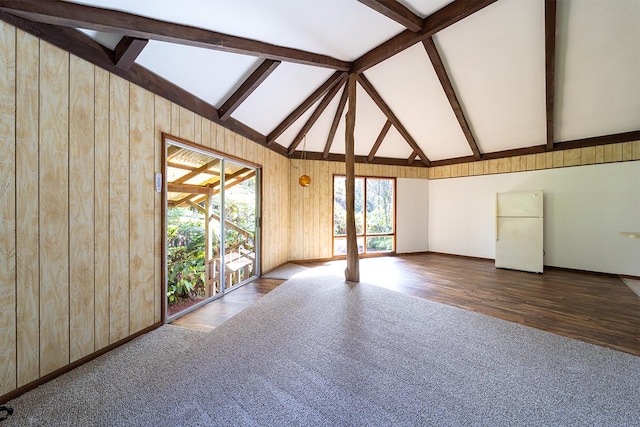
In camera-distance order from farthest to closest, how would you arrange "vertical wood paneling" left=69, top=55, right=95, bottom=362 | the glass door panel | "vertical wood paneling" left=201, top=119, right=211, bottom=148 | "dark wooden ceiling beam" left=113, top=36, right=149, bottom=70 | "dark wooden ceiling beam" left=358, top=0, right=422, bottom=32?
the glass door panel → "vertical wood paneling" left=201, top=119, right=211, bottom=148 → "dark wooden ceiling beam" left=358, top=0, right=422, bottom=32 → "dark wooden ceiling beam" left=113, top=36, right=149, bottom=70 → "vertical wood paneling" left=69, top=55, right=95, bottom=362

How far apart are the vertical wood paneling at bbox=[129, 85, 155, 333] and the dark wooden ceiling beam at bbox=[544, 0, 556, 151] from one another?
178 inches

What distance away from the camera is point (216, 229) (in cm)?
364

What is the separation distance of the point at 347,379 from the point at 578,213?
5.73 metres

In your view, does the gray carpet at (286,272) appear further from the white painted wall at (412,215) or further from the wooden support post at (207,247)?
the white painted wall at (412,215)

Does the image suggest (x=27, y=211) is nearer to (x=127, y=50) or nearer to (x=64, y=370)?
(x=64, y=370)

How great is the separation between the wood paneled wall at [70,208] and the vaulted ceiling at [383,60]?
0.30m

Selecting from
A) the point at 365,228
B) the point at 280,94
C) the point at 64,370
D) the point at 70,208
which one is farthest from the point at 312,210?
the point at 64,370

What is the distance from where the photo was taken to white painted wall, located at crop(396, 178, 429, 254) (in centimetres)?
678

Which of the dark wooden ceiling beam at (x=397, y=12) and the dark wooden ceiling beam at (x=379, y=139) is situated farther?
the dark wooden ceiling beam at (x=379, y=139)

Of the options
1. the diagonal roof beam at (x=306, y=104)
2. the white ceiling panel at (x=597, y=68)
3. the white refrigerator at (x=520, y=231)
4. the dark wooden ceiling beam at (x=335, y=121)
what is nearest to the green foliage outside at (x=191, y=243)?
the diagonal roof beam at (x=306, y=104)

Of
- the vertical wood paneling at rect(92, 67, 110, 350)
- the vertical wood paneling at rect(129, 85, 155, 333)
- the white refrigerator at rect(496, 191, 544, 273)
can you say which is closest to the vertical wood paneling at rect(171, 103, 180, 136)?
the vertical wood paneling at rect(129, 85, 155, 333)

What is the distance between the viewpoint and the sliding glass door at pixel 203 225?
115 inches

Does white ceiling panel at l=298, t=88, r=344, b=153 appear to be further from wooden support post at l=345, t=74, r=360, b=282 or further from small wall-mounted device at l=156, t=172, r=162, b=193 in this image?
small wall-mounted device at l=156, t=172, r=162, b=193

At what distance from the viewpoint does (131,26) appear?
2002 millimetres
